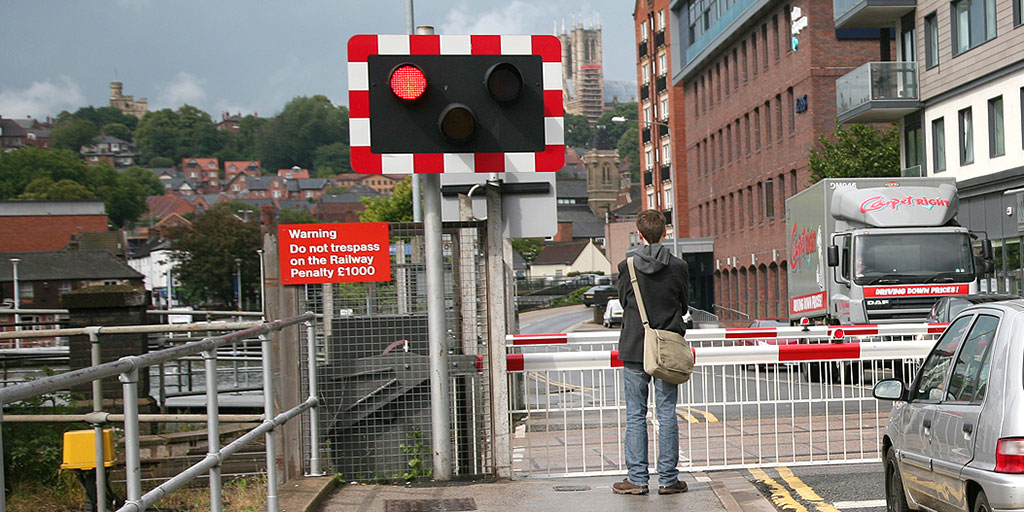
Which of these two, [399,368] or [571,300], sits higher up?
[399,368]

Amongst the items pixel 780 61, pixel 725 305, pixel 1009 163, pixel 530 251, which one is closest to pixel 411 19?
pixel 1009 163

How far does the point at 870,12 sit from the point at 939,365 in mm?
33862

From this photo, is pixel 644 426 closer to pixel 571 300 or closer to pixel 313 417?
pixel 313 417

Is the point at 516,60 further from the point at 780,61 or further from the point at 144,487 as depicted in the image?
the point at 780,61

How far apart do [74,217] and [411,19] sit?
339 ft

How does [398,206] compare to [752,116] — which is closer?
[752,116]

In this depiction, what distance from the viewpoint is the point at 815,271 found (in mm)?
25562

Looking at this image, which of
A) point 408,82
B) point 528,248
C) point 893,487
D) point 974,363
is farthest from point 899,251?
point 528,248

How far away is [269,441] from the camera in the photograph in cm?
741

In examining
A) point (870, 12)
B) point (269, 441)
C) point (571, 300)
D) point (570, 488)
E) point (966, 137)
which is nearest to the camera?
point (269, 441)

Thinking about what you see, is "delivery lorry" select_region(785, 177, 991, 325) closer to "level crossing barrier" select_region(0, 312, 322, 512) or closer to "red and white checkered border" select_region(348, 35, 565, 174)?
"red and white checkered border" select_region(348, 35, 565, 174)

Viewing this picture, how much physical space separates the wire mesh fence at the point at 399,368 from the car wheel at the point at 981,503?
4.16 meters

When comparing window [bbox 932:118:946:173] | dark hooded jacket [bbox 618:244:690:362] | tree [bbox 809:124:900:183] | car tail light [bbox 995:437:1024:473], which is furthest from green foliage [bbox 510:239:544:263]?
car tail light [bbox 995:437:1024:473]

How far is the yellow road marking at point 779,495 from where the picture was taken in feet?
25.8
